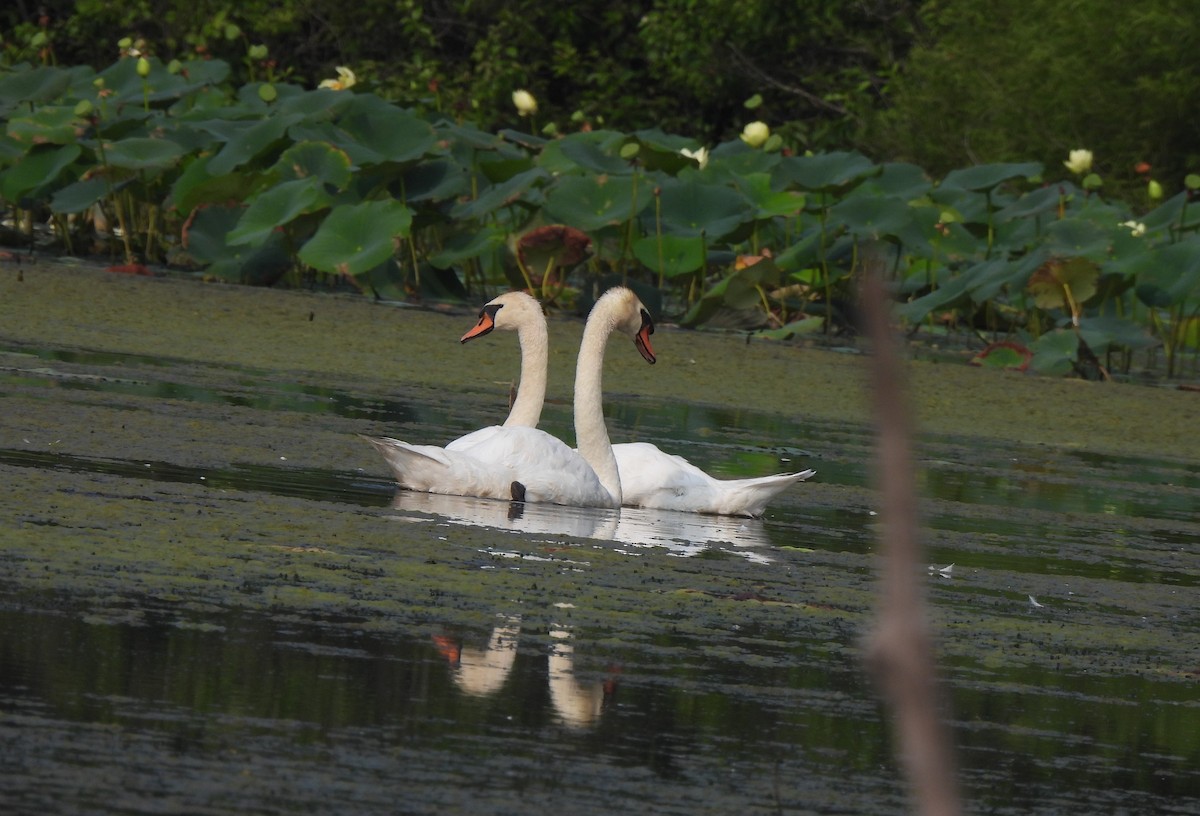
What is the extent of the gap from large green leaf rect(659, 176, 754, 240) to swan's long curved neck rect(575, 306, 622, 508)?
6.13m

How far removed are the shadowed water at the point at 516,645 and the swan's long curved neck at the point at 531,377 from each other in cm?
57

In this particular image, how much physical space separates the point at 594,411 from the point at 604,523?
2.55 feet

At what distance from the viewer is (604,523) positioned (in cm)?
609

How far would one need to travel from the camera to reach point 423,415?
834cm

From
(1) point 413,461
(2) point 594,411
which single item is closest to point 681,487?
(2) point 594,411

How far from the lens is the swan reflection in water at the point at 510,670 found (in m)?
3.46

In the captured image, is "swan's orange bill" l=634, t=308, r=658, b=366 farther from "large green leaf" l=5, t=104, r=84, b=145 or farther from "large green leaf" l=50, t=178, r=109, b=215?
"large green leaf" l=5, t=104, r=84, b=145

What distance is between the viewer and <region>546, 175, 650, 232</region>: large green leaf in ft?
42.2

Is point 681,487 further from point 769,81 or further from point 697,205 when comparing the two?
point 769,81

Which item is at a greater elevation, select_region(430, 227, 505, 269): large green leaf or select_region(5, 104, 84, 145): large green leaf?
select_region(5, 104, 84, 145): large green leaf

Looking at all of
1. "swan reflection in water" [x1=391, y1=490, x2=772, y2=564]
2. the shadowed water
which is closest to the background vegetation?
the shadowed water

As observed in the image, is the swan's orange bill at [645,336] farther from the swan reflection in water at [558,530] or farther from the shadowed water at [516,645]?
the swan reflection in water at [558,530]

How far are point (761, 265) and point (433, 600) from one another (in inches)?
344

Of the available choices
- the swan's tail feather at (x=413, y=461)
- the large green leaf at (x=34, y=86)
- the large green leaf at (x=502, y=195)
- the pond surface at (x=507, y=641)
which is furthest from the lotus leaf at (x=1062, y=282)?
the large green leaf at (x=34, y=86)
